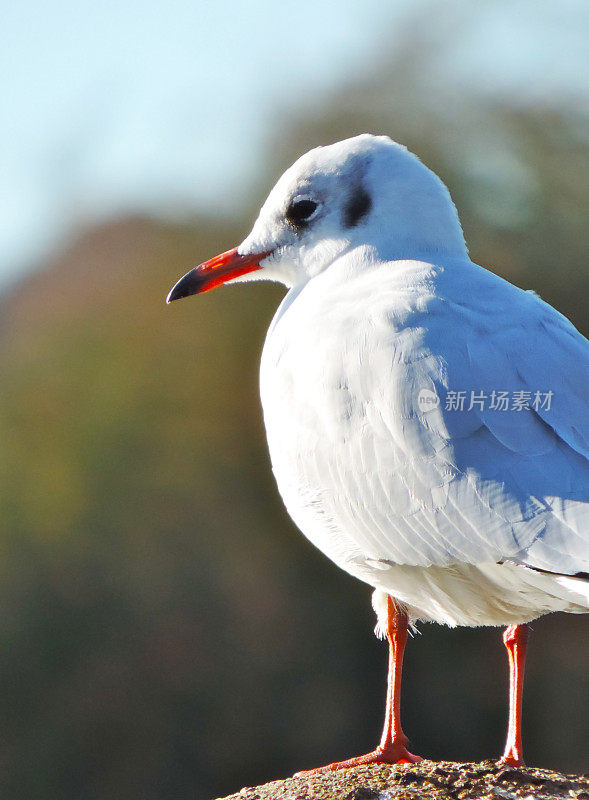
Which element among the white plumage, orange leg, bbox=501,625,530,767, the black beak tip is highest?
the black beak tip

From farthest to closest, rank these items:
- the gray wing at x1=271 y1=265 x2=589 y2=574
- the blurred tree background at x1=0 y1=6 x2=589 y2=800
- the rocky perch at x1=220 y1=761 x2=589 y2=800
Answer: the blurred tree background at x1=0 y1=6 x2=589 y2=800 → the rocky perch at x1=220 y1=761 x2=589 y2=800 → the gray wing at x1=271 y1=265 x2=589 y2=574

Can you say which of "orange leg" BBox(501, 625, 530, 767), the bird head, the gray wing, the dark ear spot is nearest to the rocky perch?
"orange leg" BBox(501, 625, 530, 767)

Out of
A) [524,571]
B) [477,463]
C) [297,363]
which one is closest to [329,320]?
[297,363]

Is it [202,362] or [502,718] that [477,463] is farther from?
[202,362]

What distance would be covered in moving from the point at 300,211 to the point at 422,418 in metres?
1.22

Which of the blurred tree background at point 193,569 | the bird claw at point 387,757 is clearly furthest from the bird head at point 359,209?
the blurred tree background at point 193,569

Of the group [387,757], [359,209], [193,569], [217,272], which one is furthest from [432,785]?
[193,569]

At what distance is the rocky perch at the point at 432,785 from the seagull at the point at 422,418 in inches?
11.2

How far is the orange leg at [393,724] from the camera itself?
10.9 ft

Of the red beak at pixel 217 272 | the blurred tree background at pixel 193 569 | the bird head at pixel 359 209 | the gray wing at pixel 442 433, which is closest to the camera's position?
the gray wing at pixel 442 433

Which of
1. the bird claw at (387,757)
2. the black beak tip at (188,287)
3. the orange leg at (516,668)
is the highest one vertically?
the black beak tip at (188,287)

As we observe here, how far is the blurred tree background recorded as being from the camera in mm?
8688

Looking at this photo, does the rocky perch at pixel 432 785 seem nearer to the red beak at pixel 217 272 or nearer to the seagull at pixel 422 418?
the seagull at pixel 422 418

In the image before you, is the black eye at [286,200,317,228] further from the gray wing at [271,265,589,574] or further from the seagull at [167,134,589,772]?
the gray wing at [271,265,589,574]
